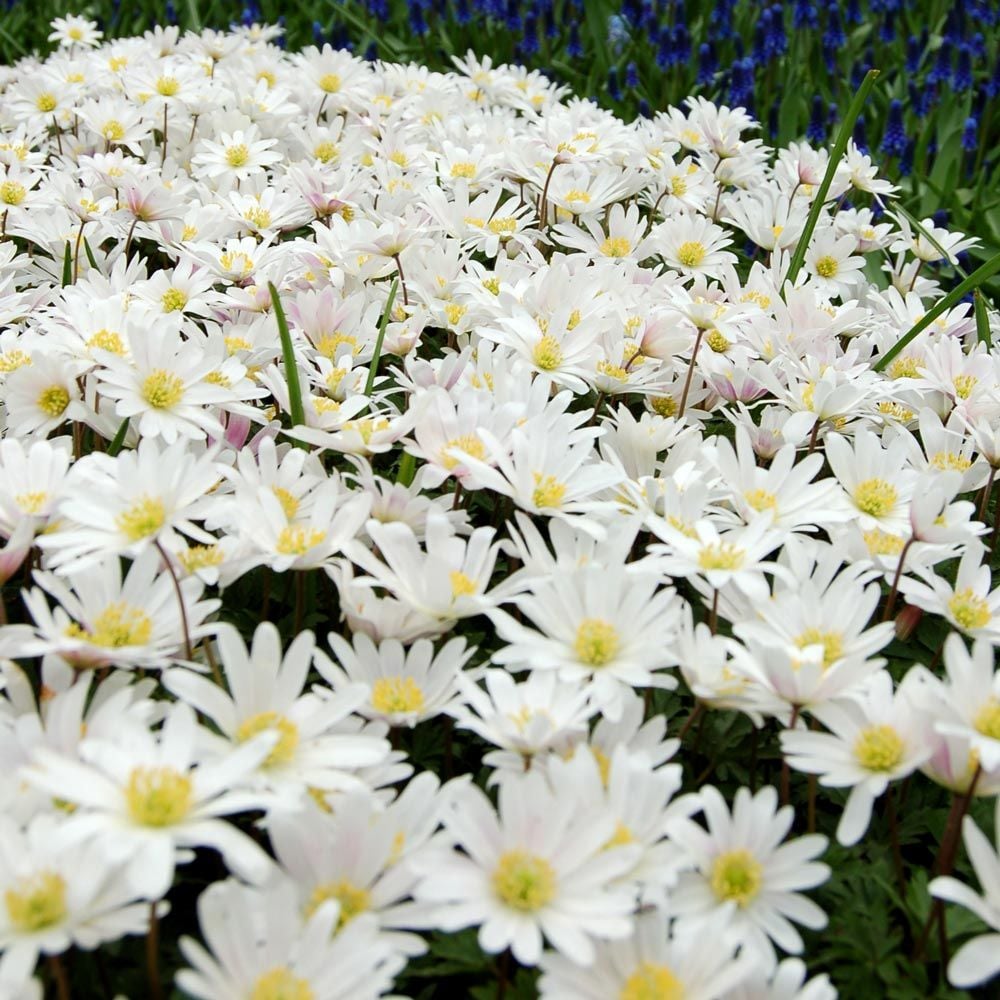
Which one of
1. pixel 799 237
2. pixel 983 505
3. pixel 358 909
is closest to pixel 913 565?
pixel 983 505

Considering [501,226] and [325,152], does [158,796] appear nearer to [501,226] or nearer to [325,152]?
[501,226]

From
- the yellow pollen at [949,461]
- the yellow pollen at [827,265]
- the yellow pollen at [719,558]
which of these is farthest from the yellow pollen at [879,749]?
the yellow pollen at [827,265]

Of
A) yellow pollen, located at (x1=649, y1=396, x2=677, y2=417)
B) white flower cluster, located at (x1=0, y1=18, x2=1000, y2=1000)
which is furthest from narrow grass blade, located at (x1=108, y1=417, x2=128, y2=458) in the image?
yellow pollen, located at (x1=649, y1=396, x2=677, y2=417)

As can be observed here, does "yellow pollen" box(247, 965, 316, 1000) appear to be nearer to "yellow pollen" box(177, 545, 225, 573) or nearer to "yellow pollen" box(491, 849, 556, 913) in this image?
"yellow pollen" box(491, 849, 556, 913)

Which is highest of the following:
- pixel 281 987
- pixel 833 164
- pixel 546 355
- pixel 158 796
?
pixel 833 164

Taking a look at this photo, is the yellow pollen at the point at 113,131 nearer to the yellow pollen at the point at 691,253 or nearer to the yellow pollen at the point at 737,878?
the yellow pollen at the point at 691,253

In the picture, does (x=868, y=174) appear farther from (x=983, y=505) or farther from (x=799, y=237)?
(x=983, y=505)

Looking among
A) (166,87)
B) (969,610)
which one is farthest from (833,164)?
(166,87)
